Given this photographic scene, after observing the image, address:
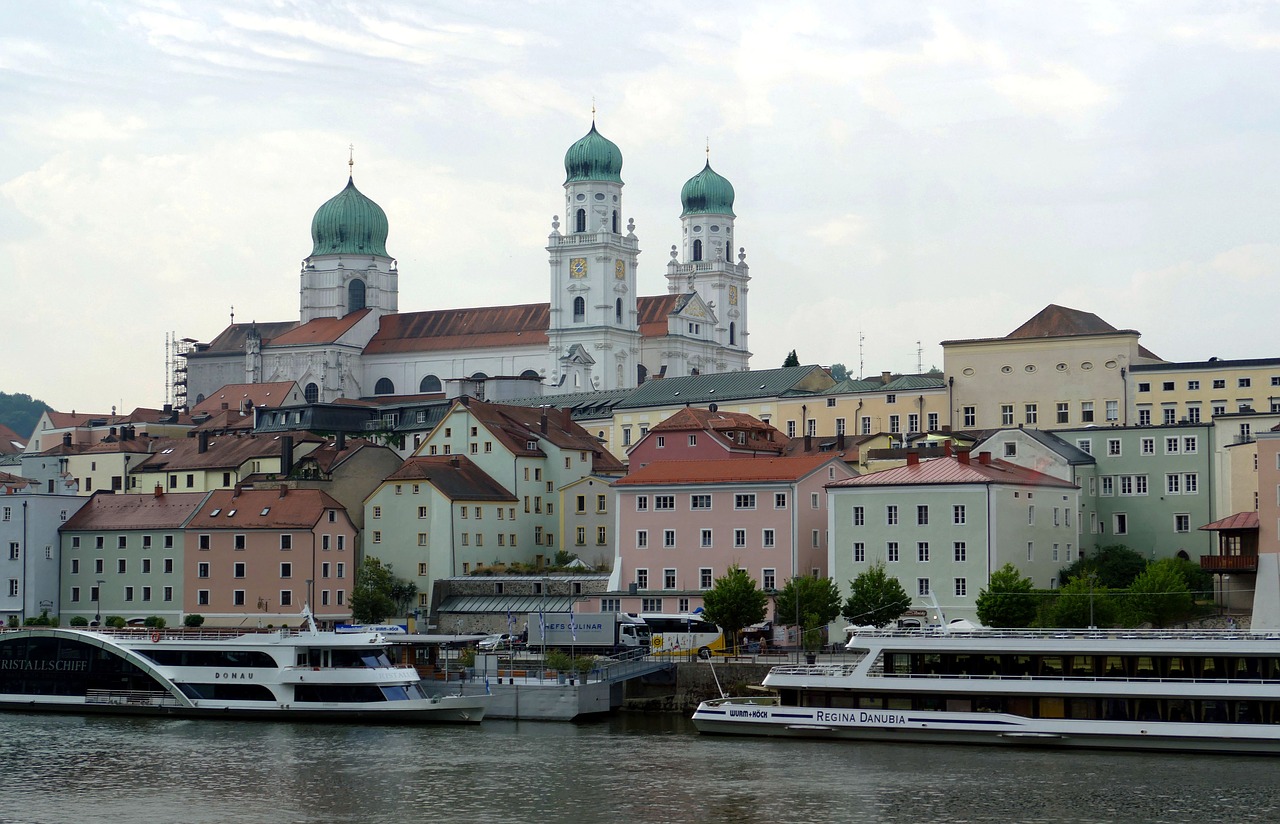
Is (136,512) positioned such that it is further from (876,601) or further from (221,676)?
(876,601)

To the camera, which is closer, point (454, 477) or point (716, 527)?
point (716, 527)

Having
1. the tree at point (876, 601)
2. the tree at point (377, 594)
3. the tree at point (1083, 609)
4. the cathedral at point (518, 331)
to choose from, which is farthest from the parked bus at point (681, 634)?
the cathedral at point (518, 331)

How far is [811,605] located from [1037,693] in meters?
18.2

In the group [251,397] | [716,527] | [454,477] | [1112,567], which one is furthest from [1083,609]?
[251,397]

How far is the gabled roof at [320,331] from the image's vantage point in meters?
180

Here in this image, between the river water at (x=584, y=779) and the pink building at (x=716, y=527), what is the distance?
21480 millimetres

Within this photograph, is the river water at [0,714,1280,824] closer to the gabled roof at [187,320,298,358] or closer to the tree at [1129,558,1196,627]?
the tree at [1129,558,1196,627]

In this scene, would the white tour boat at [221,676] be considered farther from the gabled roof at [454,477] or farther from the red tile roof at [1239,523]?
the red tile roof at [1239,523]

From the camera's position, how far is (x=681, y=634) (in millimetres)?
80125

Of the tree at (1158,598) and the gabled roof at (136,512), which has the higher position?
the gabled roof at (136,512)

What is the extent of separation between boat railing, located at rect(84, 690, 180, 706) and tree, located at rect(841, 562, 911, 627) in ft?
82.3

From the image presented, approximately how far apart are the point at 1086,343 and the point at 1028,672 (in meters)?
51.9

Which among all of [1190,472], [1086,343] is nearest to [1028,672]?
[1190,472]

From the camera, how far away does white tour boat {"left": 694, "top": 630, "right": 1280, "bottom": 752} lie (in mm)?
59438
